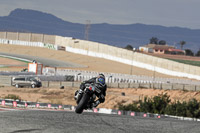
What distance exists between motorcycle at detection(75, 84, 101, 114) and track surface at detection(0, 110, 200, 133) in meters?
0.60

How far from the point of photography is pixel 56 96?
124 feet

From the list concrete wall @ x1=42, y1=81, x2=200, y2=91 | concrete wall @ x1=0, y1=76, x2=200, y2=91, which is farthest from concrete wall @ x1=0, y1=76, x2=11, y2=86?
concrete wall @ x1=42, y1=81, x2=200, y2=91

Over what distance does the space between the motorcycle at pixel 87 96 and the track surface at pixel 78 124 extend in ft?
1.98

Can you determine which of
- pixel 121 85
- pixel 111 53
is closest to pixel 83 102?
pixel 121 85

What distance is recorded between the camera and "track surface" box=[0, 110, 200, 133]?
440 inches

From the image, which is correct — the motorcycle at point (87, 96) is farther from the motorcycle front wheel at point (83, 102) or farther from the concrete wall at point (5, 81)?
the concrete wall at point (5, 81)

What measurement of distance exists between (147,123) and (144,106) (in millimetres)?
12001

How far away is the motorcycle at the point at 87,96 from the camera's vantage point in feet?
46.3

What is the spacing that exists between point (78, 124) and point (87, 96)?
2260 millimetres

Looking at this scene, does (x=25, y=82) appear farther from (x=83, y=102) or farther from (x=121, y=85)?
(x=83, y=102)

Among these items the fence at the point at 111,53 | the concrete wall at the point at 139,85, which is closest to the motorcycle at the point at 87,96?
the concrete wall at the point at 139,85

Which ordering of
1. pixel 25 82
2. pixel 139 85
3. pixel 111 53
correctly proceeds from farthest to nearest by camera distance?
pixel 111 53, pixel 139 85, pixel 25 82

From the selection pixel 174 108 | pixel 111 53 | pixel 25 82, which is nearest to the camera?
pixel 174 108

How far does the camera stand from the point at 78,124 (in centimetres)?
1214
